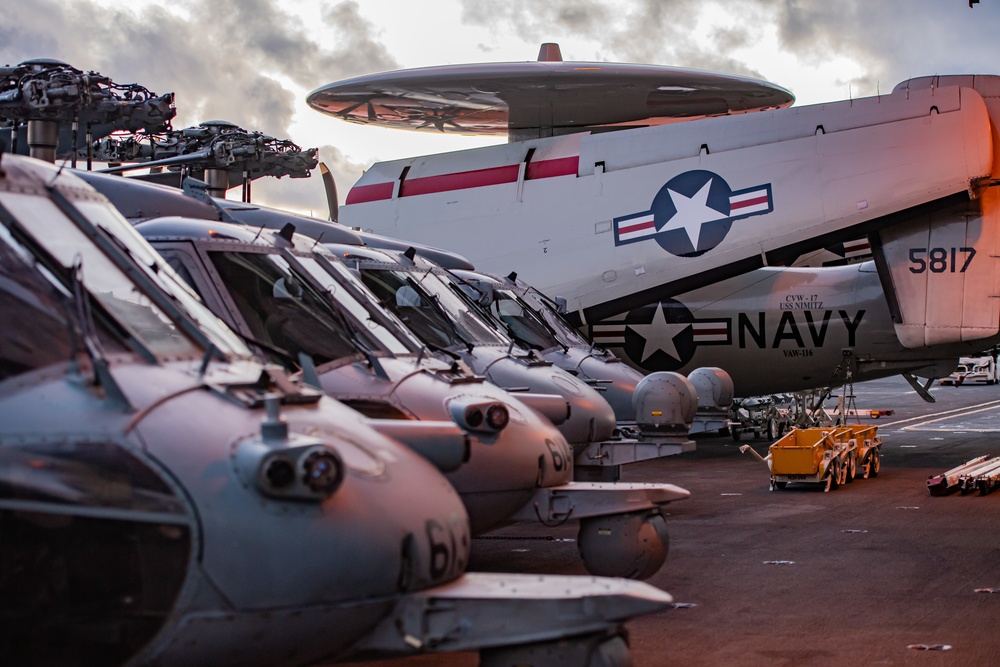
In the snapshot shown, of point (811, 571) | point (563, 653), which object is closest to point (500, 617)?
point (563, 653)

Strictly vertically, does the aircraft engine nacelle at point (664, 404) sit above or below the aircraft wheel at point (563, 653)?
above

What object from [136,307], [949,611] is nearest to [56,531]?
→ [136,307]

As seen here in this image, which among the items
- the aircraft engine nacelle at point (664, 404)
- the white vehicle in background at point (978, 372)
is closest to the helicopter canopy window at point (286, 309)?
the aircraft engine nacelle at point (664, 404)

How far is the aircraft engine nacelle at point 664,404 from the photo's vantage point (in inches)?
538

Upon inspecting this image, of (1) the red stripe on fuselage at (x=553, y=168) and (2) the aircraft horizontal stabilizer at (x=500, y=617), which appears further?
(1) the red stripe on fuselage at (x=553, y=168)

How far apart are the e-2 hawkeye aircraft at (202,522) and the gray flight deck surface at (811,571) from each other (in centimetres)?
245

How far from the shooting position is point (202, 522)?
14.2 ft

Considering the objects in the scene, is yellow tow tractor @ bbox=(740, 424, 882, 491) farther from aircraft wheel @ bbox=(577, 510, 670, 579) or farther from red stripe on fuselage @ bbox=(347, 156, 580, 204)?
red stripe on fuselage @ bbox=(347, 156, 580, 204)

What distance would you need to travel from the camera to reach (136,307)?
5246 millimetres

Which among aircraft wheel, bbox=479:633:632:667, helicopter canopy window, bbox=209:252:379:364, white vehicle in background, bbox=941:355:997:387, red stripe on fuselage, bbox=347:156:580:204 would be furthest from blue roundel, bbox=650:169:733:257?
white vehicle in background, bbox=941:355:997:387

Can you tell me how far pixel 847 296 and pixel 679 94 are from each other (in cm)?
1202

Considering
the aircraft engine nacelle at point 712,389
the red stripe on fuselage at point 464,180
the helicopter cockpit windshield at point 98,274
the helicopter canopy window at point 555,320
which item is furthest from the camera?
the red stripe on fuselage at point 464,180

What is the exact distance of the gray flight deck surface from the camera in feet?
24.3

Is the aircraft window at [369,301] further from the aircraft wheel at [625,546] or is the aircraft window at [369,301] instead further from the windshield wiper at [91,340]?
the windshield wiper at [91,340]
